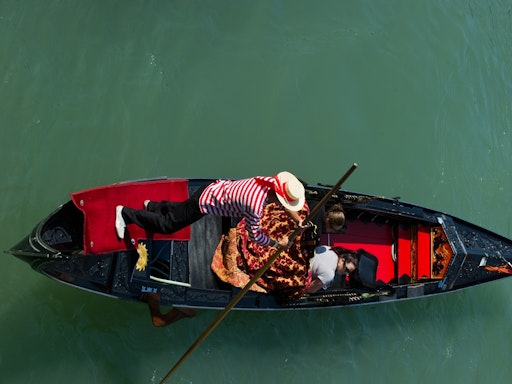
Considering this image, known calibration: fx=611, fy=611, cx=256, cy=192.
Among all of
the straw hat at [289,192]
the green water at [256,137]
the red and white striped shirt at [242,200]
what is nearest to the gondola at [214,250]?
the red and white striped shirt at [242,200]

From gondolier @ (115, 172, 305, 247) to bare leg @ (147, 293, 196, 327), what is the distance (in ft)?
1.55

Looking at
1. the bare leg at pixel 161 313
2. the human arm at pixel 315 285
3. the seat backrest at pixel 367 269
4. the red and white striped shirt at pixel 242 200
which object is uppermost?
the red and white striped shirt at pixel 242 200

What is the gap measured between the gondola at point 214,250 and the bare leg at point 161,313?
5cm

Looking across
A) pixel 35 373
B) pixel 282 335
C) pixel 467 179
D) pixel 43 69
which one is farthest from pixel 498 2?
pixel 35 373

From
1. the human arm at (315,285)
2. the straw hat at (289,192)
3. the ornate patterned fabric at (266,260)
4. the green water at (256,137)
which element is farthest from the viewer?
the green water at (256,137)

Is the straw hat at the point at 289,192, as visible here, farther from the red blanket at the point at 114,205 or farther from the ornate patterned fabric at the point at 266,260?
the red blanket at the point at 114,205

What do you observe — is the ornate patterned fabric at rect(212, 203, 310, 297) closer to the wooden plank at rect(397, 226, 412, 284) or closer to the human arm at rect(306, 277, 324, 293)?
the human arm at rect(306, 277, 324, 293)

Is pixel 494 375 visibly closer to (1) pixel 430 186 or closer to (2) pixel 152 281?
(1) pixel 430 186

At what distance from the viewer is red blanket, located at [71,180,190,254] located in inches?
153

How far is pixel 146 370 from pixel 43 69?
2.54 metres

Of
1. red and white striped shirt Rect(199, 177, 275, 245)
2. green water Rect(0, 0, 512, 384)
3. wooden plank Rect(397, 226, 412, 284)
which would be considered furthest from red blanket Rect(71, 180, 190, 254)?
wooden plank Rect(397, 226, 412, 284)

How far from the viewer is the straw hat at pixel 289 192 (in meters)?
3.57

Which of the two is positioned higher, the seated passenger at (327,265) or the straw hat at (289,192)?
the straw hat at (289,192)

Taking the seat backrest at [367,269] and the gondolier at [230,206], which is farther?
the seat backrest at [367,269]
